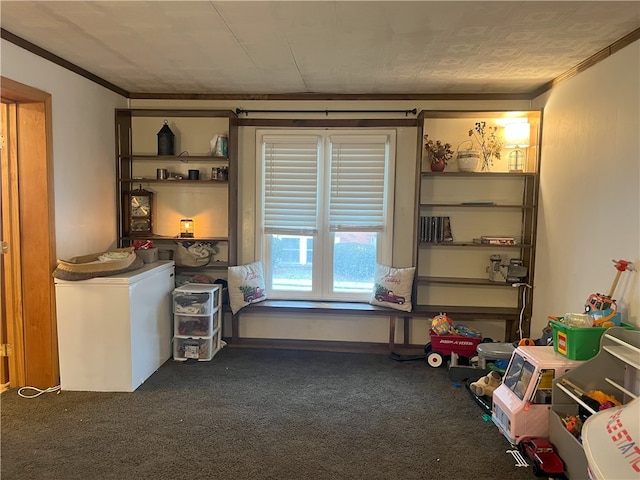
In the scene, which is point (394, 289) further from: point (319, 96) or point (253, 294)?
point (319, 96)

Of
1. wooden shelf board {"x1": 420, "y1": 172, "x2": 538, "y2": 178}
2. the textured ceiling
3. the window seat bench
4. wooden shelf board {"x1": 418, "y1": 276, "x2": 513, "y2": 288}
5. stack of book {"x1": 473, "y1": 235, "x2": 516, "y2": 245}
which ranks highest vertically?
the textured ceiling

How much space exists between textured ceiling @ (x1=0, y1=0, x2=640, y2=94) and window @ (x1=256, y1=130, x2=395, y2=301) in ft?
2.00

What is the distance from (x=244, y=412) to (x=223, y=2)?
2.46m

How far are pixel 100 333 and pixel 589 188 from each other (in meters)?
3.60

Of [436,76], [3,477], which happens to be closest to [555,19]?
[436,76]

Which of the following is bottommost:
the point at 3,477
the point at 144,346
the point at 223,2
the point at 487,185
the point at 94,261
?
the point at 3,477

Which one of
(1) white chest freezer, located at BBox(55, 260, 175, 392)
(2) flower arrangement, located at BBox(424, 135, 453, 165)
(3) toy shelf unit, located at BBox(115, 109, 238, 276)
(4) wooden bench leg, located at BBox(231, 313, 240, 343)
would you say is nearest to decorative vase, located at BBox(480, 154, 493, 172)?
(2) flower arrangement, located at BBox(424, 135, 453, 165)

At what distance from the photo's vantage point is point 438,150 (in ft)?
13.3

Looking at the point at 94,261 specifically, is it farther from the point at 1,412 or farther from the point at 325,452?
Answer: the point at 325,452

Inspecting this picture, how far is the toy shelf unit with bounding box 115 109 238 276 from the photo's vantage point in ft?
13.5

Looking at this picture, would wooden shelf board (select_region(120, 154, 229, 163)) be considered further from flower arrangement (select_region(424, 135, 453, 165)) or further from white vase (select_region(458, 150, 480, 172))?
white vase (select_region(458, 150, 480, 172))

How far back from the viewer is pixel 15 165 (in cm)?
307

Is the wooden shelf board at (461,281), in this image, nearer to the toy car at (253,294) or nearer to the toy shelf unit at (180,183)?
the toy car at (253,294)

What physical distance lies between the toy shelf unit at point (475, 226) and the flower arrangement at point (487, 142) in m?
0.03
